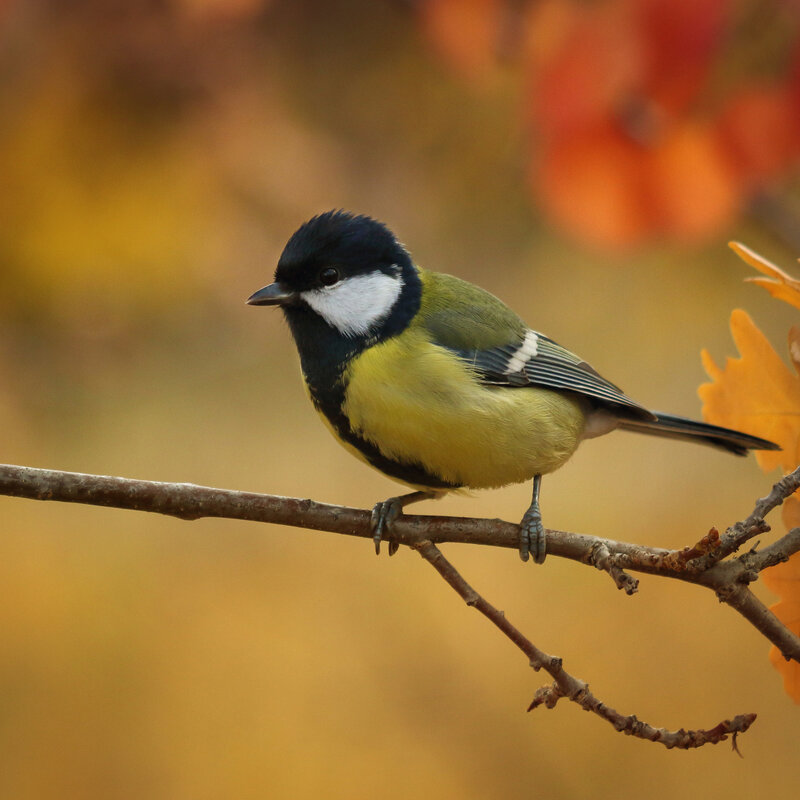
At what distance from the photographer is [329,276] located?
1.48m

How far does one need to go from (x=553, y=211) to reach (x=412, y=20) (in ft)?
1.19

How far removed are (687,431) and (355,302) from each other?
0.64 meters

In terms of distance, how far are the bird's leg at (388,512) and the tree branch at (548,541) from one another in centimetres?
2

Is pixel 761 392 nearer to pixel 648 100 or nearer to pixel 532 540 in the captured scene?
pixel 532 540

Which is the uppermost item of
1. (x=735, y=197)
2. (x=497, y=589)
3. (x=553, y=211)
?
(x=735, y=197)

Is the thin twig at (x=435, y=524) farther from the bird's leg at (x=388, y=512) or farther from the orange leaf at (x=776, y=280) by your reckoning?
the orange leaf at (x=776, y=280)

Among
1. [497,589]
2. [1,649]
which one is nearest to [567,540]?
[497,589]

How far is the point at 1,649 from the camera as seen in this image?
1730mm

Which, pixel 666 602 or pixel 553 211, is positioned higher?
pixel 553 211

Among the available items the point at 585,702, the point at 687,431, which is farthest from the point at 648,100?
the point at 585,702

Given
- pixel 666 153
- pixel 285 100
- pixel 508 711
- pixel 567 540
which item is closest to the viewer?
pixel 567 540

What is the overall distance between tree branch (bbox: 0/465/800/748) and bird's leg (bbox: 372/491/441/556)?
18 mm

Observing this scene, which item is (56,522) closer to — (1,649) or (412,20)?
(1,649)

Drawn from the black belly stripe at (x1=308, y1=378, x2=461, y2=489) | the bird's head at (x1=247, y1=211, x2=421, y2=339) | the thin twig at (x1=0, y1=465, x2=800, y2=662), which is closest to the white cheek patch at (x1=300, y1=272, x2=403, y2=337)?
the bird's head at (x1=247, y1=211, x2=421, y2=339)
